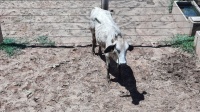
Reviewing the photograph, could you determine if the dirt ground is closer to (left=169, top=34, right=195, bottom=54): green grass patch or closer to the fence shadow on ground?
the fence shadow on ground

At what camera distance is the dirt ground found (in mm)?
7133

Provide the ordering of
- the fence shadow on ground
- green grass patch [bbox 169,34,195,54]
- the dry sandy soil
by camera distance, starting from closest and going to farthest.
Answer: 1. the dry sandy soil
2. the fence shadow on ground
3. green grass patch [bbox 169,34,195,54]

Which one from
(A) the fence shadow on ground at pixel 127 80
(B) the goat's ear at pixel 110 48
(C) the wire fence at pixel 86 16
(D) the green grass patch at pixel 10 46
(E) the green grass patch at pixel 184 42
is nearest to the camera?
(B) the goat's ear at pixel 110 48

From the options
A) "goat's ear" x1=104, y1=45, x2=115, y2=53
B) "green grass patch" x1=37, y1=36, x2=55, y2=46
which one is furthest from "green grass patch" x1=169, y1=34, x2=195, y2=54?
"green grass patch" x1=37, y1=36, x2=55, y2=46

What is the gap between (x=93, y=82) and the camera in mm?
7711

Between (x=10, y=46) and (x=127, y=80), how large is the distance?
310cm

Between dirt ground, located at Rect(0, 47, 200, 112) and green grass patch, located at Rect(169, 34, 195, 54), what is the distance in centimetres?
25

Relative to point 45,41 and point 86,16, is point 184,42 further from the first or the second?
point 45,41

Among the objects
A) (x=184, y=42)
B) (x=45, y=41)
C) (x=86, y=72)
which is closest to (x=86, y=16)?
(x=45, y=41)

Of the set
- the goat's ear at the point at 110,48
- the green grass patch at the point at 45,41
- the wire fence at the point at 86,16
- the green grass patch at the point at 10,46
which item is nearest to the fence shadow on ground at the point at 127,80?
the goat's ear at the point at 110,48

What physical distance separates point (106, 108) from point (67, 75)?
1339 millimetres

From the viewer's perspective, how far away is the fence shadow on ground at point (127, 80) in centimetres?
734

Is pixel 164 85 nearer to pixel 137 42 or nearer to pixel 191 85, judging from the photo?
pixel 191 85

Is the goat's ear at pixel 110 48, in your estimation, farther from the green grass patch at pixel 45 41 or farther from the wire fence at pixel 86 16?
the wire fence at pixel 86 16
